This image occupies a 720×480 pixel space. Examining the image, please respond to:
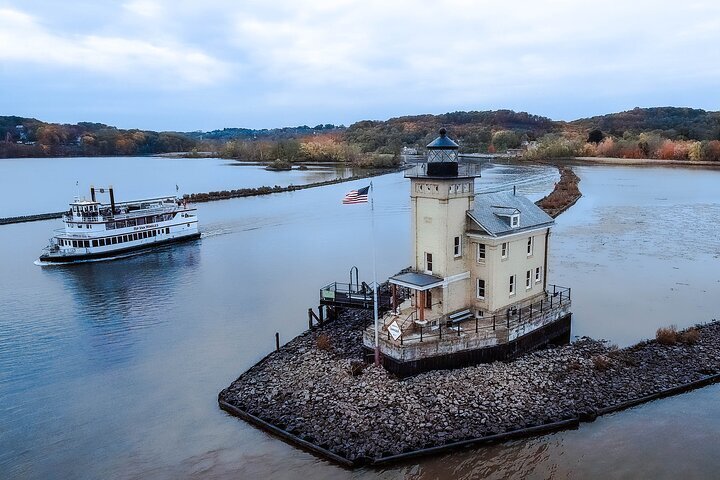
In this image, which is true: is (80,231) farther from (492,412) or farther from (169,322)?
(492,412)

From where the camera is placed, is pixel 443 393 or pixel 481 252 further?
pixel 481 252

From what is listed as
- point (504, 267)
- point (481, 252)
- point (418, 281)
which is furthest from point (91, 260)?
point (504, 267)

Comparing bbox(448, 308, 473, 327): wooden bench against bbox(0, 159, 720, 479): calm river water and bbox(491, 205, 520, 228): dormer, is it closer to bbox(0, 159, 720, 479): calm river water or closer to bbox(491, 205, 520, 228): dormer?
bbox(491, 205, 520, 228): dormer

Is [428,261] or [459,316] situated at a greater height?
[428,261]

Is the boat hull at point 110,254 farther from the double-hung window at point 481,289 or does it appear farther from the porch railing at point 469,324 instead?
the double-hung window at point 481,289

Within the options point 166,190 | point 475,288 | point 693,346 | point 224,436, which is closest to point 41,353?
point 224,436

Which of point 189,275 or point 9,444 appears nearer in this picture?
point 9,444

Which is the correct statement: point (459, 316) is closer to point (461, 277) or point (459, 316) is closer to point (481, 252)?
point (461, 277)
